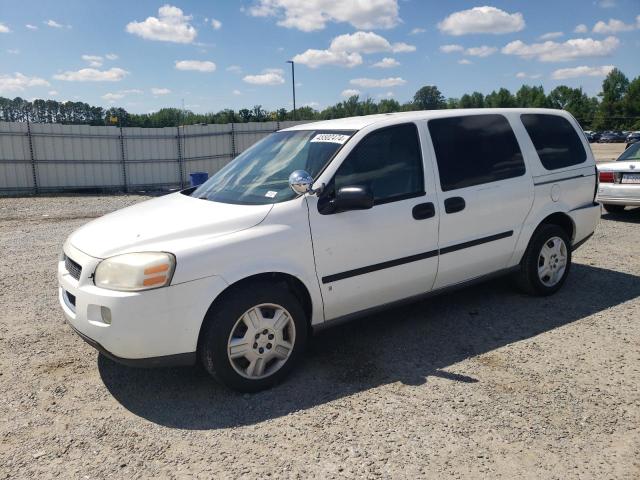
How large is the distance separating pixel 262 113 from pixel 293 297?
190 feet

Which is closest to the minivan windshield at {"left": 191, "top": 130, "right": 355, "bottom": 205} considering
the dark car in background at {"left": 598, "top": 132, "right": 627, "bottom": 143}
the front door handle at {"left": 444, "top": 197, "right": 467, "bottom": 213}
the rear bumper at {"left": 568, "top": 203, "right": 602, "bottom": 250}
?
the front door handle at {"left": 444, "top": 197, "right": 467, "bottom": 213}

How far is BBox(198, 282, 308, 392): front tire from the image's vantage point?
11.0ft

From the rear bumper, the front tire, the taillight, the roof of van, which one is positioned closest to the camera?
the front tire

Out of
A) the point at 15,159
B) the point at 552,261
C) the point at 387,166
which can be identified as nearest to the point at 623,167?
the point at 552,261

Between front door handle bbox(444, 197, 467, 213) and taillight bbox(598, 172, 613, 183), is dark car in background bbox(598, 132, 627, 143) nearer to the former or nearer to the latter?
taillight bbox(598, 172, 613, 183)

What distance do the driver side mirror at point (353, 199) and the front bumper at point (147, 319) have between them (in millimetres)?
944

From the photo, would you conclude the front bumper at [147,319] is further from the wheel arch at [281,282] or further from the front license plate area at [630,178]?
the front license plate area at [630,178]

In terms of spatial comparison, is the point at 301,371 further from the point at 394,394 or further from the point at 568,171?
the point at 568,171

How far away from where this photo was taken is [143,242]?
11.0 ft

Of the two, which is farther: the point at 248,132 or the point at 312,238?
the point at 248,132

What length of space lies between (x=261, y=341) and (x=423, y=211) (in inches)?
62.4

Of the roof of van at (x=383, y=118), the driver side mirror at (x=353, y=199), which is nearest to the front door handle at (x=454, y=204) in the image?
the roof of van at (x=383, y=118)

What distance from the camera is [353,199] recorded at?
3.58m

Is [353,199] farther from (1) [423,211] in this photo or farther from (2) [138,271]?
(2) [138,271]
